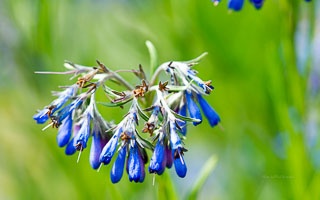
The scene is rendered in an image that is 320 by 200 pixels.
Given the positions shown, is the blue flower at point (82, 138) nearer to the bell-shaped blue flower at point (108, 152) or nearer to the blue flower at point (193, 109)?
the bell-shaped blue flower at point (108, 152)

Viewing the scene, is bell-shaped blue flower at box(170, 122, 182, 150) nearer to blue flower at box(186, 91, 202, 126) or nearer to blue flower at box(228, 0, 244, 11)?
blue flower at box(186, 91, 202, 126)

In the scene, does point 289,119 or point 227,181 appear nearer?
point 289,119

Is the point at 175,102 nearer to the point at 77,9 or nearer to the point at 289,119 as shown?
the point at 289,119

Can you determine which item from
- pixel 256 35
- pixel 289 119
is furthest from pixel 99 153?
pixel 256 35

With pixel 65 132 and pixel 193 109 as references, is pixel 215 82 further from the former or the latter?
pixel 65 132

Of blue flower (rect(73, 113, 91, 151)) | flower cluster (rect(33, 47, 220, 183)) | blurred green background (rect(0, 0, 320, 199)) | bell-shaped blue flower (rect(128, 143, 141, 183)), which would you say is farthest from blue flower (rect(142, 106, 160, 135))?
blurred green background (rect(0, 0, 320, 199))

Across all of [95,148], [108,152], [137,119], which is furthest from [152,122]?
[95,148]

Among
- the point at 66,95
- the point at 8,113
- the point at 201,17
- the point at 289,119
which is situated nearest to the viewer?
the point at 66,95
